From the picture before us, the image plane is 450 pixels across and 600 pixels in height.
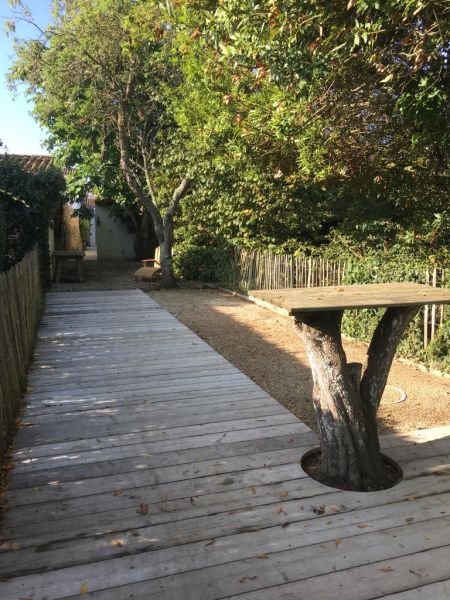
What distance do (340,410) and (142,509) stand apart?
4.72 feet

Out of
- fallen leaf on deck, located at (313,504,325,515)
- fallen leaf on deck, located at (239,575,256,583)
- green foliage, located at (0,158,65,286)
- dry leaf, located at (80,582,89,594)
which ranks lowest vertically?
fallen leaf on deck, located at (239,575,256,583)

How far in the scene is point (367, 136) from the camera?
7285 millimetres

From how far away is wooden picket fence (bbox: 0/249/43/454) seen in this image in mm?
4039

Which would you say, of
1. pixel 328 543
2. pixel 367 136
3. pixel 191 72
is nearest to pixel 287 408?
pixel 328 543

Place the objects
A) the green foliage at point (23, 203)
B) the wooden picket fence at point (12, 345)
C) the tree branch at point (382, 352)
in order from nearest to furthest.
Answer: the tree branch at point (382, 352) < the wooden picket fence at point (12, 345) < the green foliage at point (23, 203)

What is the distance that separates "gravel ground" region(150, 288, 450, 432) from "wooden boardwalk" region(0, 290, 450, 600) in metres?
0.50

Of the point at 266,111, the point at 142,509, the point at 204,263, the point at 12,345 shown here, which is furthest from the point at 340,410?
the point at 204,263

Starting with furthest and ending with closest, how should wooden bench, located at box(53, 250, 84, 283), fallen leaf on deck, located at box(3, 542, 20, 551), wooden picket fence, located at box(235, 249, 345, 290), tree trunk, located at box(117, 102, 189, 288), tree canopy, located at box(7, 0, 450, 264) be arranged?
wooden bench, located at box(53, 250, 84, 283) → tree trunk, located at box(117, 102, 189, 288) → wooden picket fence, located at box(235, 249, 345, 290) → tree canopy, located at box(7, 0, 450, 264) → fallen leaf on deck, located at box(3, 542, 20, 551)

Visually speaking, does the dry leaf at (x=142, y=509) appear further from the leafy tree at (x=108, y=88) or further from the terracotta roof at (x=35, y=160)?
the terracotta roof at (x=35, y=160)

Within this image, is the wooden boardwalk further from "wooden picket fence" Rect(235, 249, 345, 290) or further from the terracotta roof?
the terracotta roof

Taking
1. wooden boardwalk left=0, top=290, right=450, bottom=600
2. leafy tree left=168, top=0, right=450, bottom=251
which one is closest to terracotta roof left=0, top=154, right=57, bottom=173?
leafy tree left=168, top=0, right=450, bottom=251

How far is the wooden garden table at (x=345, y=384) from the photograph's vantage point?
326cm

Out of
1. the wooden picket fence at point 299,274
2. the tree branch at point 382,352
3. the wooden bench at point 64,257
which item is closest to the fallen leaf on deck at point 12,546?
the tree branch at point 382,352

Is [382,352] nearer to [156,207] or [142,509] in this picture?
[142,509]
